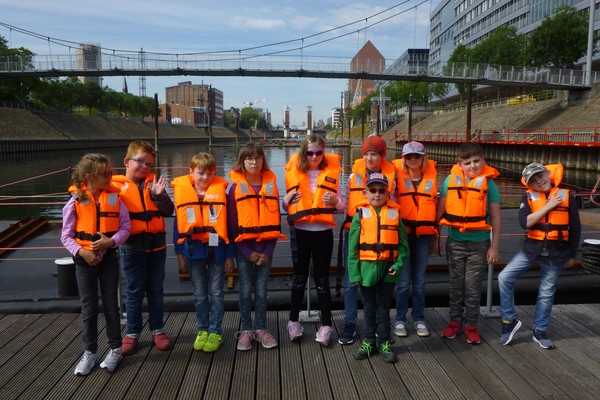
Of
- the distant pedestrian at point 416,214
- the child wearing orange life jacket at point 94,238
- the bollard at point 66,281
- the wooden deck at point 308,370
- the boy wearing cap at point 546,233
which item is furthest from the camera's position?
the bollard at point 66,281

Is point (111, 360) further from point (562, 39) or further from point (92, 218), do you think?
point (562, 39)

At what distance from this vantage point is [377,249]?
3.33 meters

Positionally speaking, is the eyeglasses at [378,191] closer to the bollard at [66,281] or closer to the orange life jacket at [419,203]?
the orange life jacket at [419,203]

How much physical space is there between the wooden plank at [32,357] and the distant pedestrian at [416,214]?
2992 mm

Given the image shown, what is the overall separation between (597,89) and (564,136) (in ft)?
49.6

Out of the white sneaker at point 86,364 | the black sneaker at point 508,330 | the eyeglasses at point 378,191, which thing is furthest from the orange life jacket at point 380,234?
the white sneaker at point 86,364

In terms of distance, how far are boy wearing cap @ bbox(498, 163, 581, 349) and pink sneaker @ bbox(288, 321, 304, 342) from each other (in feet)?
5.80

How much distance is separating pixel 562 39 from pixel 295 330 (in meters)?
53.8

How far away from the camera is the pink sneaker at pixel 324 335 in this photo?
12.2ft

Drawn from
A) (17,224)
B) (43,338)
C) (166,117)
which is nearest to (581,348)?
(43,338)

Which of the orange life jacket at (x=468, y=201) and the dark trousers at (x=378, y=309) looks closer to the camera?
the dark trousers at (x=378, y=309)

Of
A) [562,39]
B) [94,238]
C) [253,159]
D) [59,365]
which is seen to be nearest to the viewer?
[94,238]

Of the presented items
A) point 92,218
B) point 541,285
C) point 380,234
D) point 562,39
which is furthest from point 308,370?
point 562,39

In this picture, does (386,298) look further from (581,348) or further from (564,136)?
(564,136)
